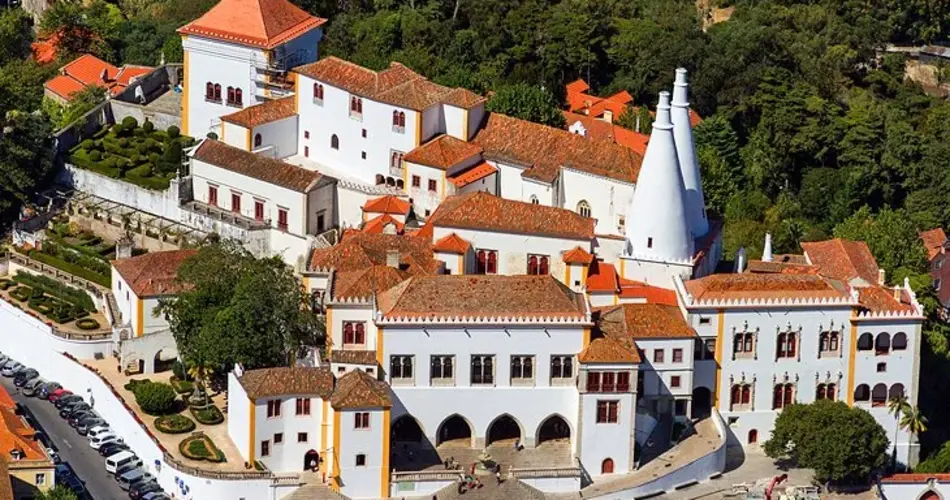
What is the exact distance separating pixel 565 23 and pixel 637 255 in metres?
33.2

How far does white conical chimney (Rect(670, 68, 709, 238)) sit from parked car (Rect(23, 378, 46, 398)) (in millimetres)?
29355

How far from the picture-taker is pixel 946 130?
431ft

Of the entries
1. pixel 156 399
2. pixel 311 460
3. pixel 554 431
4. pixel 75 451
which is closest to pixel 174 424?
pixel 156 399

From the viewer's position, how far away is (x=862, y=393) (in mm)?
99062

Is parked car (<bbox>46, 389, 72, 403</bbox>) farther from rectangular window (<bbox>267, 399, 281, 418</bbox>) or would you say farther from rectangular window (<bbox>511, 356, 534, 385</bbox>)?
rectangular window (<bbox>511, 356, 534, 385</bbox>)

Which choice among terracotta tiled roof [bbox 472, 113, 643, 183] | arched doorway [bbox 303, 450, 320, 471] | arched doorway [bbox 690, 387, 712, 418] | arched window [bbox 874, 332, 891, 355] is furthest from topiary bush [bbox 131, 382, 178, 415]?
arched window [bbox 874, 332, 891, 355]

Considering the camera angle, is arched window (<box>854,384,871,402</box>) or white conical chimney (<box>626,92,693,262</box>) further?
white conical chimney (<box>626,92,693,262</box>)

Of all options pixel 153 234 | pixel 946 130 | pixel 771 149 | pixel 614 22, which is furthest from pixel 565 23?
pixel 153 234

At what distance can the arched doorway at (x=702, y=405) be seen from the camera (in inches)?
3885

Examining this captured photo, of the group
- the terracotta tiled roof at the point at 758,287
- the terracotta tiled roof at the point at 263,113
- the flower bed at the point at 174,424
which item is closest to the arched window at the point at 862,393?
the terracotta tiled roof at the point at 758,287

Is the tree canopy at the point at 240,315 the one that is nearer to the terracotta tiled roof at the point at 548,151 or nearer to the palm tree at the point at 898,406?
the terracotta tiled roof at the point at 548,151

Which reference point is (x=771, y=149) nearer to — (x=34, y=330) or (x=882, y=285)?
(x=882, y=285)

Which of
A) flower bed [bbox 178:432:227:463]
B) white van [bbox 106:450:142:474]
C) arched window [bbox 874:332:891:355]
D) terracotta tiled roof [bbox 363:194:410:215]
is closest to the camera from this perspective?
flower bed [bbox 178:432:227:463]

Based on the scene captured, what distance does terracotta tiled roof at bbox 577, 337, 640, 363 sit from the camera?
307 feet
